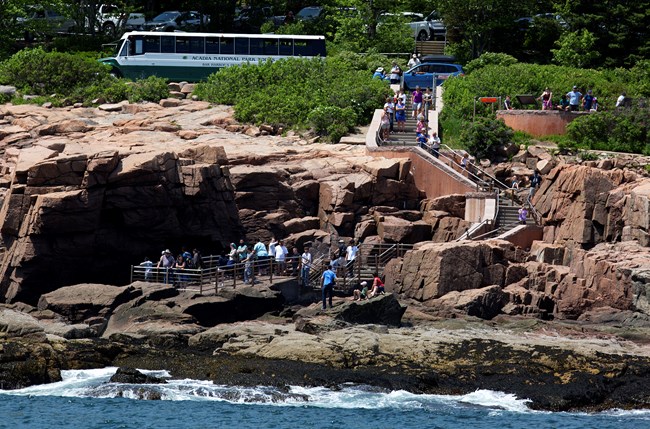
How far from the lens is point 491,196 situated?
57594 millimetres

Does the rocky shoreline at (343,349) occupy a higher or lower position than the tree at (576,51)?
lower

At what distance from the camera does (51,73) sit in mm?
72438

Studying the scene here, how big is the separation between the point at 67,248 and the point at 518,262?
14692 mm

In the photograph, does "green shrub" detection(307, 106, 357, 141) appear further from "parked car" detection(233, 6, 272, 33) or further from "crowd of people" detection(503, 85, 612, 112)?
"parked car" detection(233, 6, 272, 33)

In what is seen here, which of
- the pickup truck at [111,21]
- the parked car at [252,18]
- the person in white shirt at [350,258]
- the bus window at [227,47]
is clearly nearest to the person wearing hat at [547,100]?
the person in white shirt at [350,258]

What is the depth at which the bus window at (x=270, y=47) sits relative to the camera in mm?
75438

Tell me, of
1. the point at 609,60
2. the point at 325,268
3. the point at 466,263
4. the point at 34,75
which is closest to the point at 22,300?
the point at 325,268

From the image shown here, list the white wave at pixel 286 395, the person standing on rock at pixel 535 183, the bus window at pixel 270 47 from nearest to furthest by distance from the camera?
the white wave at pixel 286 395 → the person standing on rock at pixel 535 183 → the bus window at pixel 270 47

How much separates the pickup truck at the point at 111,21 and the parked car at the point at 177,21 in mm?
953

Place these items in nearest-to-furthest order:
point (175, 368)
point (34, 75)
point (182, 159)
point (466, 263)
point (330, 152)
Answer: point (175, 368), point (466, 263), point (182, 159), point (330, 152), point (34, 75)

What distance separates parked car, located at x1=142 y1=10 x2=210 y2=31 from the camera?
82.9 metres

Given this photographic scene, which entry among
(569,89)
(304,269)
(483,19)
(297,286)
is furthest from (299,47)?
(297,286)

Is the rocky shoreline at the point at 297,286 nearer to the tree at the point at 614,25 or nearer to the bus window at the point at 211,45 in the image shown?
the bus window at the point at 211,45

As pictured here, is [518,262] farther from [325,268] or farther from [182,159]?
[182,159]
